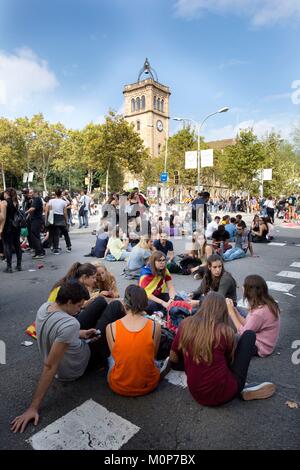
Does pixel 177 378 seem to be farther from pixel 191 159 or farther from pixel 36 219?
pixel 191 159

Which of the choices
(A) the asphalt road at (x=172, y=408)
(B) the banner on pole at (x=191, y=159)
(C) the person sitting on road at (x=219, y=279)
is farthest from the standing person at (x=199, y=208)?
(B) the banner on pole at (x=191, y=159)

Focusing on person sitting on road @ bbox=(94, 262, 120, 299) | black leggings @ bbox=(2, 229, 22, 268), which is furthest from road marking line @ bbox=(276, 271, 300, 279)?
black leggings @ bbox=(2, 229, 22, 268)

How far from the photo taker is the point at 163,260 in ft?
16.3

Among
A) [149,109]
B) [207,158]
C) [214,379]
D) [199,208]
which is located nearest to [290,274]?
[199,208]

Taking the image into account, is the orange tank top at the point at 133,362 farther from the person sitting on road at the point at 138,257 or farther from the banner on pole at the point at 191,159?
Result: the banner on pole at the point at 191,159

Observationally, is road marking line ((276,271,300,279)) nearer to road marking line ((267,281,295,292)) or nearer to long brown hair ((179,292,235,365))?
road marking line ((267,281,295,292))

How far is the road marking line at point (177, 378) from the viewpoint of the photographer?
10.8ft

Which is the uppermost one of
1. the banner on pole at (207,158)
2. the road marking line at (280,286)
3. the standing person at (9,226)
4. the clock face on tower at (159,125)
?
the clock face on tower at (159,125)

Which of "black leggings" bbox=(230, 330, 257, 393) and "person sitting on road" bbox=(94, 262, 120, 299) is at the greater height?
"person sitting on road" bbox=(94, 262, 120, 299)

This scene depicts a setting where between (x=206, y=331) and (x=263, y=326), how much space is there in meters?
1.40

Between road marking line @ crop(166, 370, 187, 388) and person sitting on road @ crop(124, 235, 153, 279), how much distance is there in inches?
146

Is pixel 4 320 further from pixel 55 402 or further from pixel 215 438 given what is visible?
pixel 215 438

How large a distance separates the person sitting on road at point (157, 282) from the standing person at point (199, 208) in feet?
18.4

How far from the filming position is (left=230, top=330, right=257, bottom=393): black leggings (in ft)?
9.22
